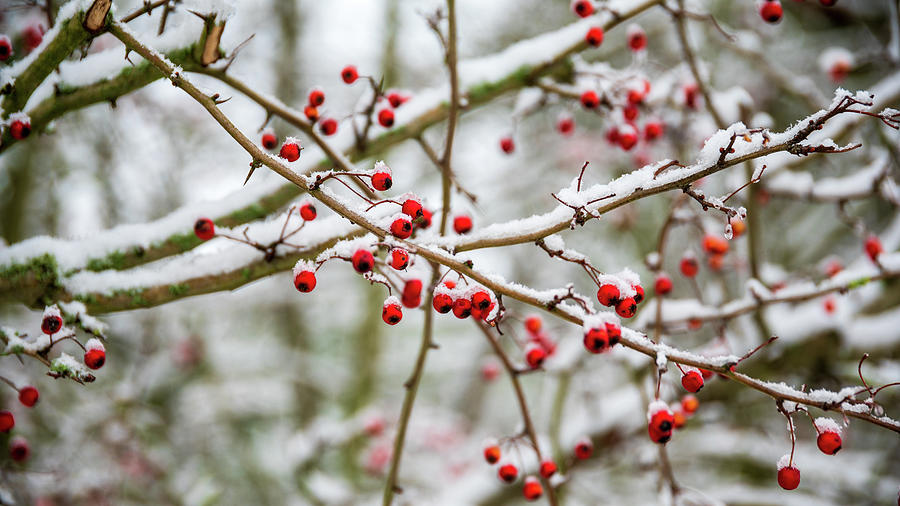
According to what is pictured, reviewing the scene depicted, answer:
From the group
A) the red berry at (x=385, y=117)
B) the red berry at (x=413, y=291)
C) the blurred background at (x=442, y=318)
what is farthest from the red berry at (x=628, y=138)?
the red berry at (x=413, y=291)

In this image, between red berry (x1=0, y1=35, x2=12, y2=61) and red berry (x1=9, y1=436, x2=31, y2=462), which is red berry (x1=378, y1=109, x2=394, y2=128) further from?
Result: red berry (x1=9, y1=436, x2=31, y2=462)

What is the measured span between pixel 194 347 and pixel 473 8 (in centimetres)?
456

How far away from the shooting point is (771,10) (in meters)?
2.01

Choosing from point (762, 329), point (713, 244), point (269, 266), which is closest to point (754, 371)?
point (762, 329)

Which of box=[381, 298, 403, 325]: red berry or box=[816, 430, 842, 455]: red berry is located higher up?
box=[381, 298, 403, 325]: red berry

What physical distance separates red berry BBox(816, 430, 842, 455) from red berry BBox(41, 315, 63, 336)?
1.76 metres

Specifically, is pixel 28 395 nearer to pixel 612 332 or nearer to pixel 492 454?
pixel 492 454

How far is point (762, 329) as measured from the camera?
110 inches

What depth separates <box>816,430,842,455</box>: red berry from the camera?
121 centimetres

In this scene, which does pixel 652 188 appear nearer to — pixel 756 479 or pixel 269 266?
pixel 269 266

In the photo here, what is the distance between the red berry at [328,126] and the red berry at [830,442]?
176 cm

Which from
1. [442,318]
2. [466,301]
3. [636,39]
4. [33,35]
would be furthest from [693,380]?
[442,318]

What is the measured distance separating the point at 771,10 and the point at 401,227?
68.2 inches

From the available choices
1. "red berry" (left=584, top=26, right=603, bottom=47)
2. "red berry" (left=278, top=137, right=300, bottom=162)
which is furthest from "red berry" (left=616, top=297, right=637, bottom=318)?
"red berry" (left=584, top=26, right=603, bottom=47)
